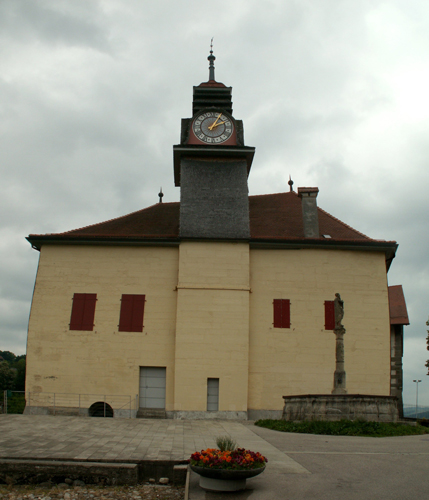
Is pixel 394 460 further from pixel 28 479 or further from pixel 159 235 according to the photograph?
pixel 159 235

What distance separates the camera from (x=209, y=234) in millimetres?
19250

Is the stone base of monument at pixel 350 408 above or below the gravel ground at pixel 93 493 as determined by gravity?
above

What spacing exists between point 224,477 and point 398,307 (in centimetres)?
2671

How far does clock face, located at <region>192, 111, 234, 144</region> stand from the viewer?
2142cm

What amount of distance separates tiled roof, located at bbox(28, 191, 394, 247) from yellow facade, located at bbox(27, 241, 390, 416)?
58 cm

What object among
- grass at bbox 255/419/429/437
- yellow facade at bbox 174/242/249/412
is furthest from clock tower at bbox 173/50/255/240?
grass at bbox 255/419/429/437

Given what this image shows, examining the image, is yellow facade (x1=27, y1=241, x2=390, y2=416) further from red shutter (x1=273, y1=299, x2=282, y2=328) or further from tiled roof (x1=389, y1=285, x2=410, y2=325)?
tiled roof (x1=389, y1=285, x2=410, y2=325)

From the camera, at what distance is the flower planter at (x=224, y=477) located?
530cm

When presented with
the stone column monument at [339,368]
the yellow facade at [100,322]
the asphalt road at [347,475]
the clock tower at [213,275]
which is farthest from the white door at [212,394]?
the asphalt road at [347,475]

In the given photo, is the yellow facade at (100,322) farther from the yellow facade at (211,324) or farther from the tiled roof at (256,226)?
the tiled roof at (256,226)

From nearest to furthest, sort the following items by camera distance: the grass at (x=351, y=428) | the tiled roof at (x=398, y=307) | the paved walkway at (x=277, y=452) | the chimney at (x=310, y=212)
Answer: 1. the paved walkway at (x=277, y=452)
2. the grass at (x=351, y=428)
3. the chimney at (x=310, y=212)
4. the tiled roof at (x=398, y=307)

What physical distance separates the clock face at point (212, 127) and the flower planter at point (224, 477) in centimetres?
1744

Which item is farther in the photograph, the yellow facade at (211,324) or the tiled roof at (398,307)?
the tiled roof at (398,307)

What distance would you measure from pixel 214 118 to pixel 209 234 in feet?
20.1
